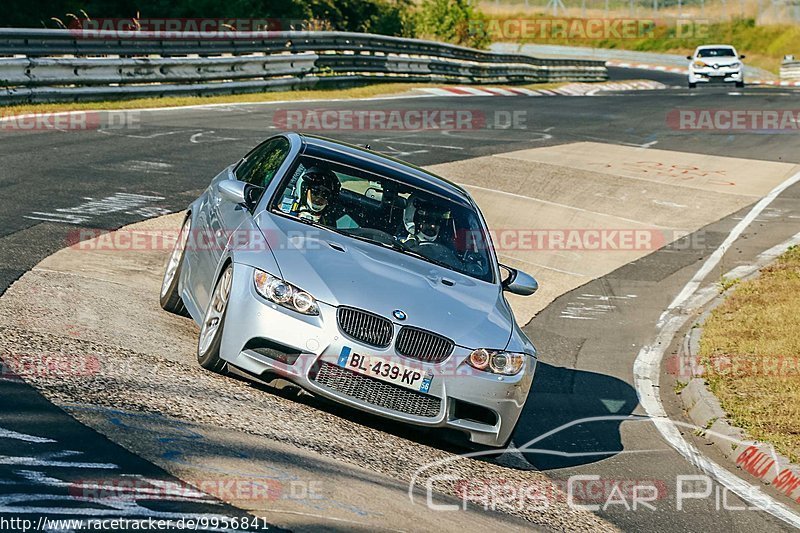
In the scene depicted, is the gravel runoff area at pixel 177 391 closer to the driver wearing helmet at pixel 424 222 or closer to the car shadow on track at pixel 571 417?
the car shadow on track at pixel 571 417

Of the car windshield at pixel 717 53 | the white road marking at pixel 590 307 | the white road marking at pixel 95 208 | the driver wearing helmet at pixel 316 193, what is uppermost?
the driver wearing helmet at pixel 316 193

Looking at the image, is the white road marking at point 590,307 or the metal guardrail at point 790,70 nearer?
the white road marking at point 590,307

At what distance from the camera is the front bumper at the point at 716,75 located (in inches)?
1673

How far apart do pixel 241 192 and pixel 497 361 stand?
2186 mm

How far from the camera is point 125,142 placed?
17562 mm

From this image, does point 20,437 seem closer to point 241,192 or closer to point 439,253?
point 241,192

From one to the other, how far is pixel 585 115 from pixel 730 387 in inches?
776

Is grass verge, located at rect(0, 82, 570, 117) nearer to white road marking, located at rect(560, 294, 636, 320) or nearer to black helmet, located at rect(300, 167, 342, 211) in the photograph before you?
white road marking, located at rect(560, 294, 636, 320)

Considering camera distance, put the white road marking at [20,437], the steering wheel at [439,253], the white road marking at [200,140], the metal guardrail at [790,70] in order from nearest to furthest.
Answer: the white road marking at [20,437], the steering wheel at [439,253], the white road marking at [200,140], the metal guardrail at [790,70]

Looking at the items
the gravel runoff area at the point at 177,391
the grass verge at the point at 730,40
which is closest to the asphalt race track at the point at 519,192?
the gravel runoff area at the point at 177,391

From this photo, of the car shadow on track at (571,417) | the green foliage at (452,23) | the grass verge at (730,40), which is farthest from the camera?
the grass verge at (730,40)

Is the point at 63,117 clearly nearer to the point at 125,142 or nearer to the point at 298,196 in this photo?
the point at 125,142

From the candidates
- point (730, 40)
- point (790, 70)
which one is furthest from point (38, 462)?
point (730, 40)

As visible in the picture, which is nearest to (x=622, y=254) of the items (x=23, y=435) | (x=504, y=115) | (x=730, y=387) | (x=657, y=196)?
(x=657, y=196)
